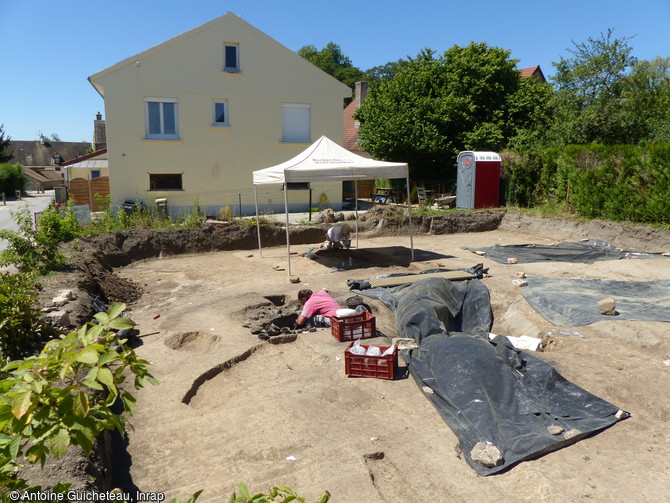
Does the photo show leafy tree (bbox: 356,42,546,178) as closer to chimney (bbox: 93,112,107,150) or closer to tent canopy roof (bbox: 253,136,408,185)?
tent canopy roof (bbox: 253,136,408,185)

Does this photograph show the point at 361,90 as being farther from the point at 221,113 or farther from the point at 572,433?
the point at 572,433

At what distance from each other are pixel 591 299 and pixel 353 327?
433 centimetres

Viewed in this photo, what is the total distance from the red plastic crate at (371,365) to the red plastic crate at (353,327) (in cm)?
103

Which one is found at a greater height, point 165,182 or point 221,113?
point 221,113

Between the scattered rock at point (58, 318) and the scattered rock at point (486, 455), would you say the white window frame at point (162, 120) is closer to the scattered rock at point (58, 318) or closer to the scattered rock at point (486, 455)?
the scattered rock at point (58, 318)

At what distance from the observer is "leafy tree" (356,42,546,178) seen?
2408 cm

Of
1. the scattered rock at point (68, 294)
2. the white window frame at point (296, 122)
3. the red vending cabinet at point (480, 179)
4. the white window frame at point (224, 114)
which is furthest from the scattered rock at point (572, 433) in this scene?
the white window frame at point (296, 122)

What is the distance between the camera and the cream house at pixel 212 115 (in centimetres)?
1950

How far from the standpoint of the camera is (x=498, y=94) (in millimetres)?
25000

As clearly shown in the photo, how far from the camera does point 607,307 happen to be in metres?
7.68

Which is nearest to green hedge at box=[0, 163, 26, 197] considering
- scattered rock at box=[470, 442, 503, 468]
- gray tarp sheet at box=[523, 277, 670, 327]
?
gray tarp sheet at box=[523, 277, 670, 327]

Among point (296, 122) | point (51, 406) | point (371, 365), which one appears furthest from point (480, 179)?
point (51, 406)

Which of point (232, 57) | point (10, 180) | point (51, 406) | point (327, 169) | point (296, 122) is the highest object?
point (232, 57)

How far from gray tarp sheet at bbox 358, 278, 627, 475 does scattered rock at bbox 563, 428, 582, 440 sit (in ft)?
0.10
